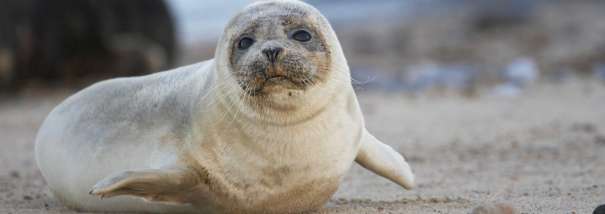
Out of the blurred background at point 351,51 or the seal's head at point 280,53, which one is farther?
the blurred background at point 351,51

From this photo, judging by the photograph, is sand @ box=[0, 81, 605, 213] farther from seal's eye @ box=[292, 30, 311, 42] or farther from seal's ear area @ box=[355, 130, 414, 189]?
seal's eye @ box=[292, 30, 311, 42]

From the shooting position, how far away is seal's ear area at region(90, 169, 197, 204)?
432cm

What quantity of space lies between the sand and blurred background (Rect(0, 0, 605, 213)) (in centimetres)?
1

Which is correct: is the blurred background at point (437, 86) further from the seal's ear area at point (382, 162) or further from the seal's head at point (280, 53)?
the seal's head at point (280, 53)

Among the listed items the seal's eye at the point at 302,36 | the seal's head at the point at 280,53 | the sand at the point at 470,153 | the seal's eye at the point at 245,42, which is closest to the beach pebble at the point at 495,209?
the sand at the point at 470,153

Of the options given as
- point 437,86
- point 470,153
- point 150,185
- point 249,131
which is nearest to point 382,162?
point 249,131

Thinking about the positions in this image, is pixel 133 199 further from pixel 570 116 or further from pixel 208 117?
pixel 570 116

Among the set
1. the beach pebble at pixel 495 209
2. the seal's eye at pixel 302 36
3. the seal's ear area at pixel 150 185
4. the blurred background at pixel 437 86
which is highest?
the blurred background at pixel 437 86

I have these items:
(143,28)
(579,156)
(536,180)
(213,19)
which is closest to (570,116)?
(579,156)

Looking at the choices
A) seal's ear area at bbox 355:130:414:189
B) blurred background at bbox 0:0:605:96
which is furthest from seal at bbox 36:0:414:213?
blurred background at bbox 0:0:605:96

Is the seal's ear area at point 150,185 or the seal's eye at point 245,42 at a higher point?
the seal's eye at point 245,42

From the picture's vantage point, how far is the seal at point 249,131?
4.33 metres

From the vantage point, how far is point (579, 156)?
6.66 metres

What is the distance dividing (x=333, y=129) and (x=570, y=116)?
4.58m
